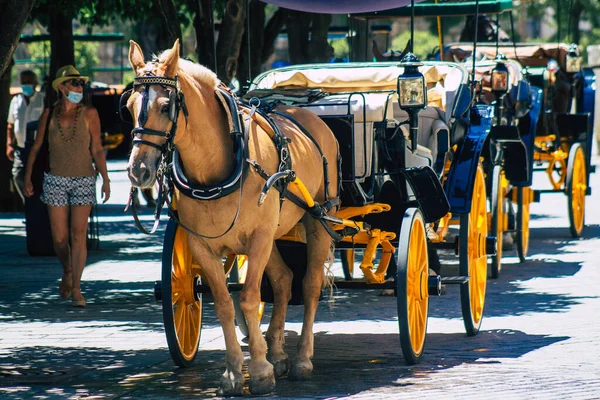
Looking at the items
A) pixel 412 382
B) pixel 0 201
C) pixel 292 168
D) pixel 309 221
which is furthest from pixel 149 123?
pixel 0 201

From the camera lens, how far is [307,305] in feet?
24.2

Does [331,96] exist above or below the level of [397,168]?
above

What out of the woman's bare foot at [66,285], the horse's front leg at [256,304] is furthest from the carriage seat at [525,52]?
the horse's front leg at [256,304]

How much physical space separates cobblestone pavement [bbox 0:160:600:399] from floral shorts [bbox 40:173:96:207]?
0.92m

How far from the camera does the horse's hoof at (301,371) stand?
7.00 metres

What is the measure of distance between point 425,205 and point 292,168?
Result: 155cm

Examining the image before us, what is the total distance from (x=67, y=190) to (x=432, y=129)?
10.4 feet

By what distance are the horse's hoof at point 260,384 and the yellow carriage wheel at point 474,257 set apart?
2.06 metres

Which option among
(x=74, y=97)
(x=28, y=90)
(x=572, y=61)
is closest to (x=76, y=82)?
(x=74, y=97)

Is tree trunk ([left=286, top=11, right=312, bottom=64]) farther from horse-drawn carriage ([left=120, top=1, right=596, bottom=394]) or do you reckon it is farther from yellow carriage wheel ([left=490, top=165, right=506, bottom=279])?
horse-drawn carriage ([left=120, top=1, right=596, bottom=394])

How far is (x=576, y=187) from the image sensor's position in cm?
1418

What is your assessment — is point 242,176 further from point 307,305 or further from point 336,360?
point 336,360

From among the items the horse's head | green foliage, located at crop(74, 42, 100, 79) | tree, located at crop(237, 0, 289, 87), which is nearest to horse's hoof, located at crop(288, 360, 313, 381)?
the horse's head

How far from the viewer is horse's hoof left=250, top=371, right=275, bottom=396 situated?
21.5 ft
